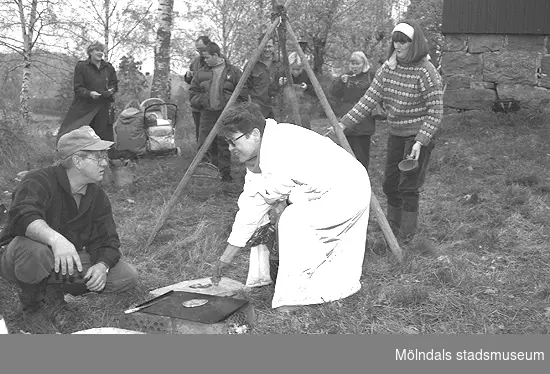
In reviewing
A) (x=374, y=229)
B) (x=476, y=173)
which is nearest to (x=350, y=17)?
(x=476, y=173)

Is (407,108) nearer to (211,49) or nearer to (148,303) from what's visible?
(148,303)

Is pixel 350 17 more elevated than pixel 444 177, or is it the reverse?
pixel 350 17

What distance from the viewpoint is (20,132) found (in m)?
9.05

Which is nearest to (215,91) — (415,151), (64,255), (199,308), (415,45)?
(415,45)

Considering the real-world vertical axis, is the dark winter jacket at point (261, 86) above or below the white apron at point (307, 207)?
above

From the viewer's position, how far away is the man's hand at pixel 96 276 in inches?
153

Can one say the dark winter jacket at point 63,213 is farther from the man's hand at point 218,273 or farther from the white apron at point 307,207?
the white apron at point 307,207

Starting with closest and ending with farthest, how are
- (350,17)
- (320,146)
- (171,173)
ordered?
(320,146), (171,173), (350,17)

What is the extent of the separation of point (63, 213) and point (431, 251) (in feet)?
9.13

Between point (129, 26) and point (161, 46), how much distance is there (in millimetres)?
6326

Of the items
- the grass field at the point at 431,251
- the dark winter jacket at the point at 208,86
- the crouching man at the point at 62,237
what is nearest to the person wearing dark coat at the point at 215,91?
the dark winter jacket at the point at 208,86

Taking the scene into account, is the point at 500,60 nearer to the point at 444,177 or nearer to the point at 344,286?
the point at 444,177

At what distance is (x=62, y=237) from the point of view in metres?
3.64

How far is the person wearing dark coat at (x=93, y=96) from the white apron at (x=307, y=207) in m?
4.80
